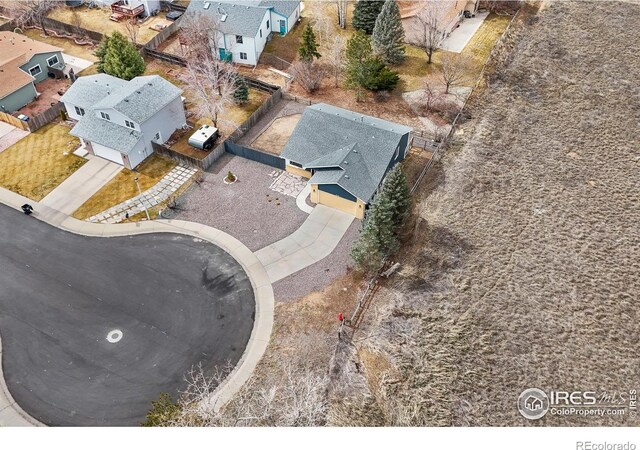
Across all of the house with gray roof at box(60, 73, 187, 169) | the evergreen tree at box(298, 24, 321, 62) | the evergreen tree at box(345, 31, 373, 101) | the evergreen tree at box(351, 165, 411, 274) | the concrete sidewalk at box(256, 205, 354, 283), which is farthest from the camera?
the evergreen tree at box(298, 24, 321, 62)

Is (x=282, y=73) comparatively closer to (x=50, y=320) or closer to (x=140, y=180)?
(x=140, y=180)

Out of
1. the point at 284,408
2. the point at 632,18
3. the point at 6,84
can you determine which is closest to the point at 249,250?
the point at 284,408

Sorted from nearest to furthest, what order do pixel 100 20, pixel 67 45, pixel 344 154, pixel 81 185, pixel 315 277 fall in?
pixel 315 277, pixel 344 154, pixel 81 185, pixel 67 45, pixel 100 20

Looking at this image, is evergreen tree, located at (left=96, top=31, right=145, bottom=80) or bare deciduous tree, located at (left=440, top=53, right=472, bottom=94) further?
bare deciduous tree, located at (left=440, top=53, right=472, bottom=94)

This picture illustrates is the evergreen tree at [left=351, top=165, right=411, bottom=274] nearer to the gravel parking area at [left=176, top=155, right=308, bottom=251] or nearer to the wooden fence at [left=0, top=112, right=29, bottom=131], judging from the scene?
the gravel parking area at [left=176, top=155, right=308, bottom=251]

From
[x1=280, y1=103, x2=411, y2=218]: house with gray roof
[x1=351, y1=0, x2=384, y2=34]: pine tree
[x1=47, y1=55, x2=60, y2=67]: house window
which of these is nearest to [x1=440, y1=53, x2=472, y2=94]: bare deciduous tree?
[x1=351, y1=0, x2=384, y2=34]: pine tree

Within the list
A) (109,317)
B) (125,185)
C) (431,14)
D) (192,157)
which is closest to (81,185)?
(125,185)

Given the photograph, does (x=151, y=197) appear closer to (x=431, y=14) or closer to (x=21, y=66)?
(x=21, y=66)
